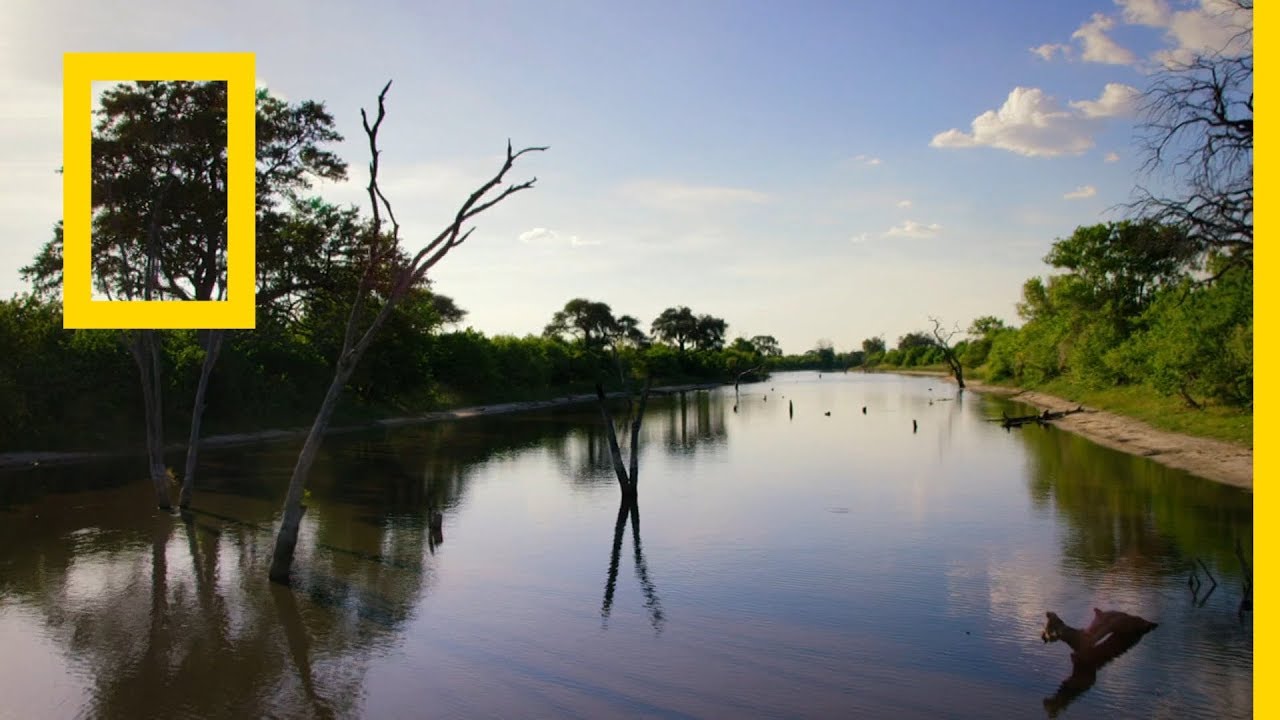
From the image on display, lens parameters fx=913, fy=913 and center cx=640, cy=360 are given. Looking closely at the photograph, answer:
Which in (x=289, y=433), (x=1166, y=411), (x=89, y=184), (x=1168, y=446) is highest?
(x=89, y=184)

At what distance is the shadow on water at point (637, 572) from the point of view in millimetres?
18281

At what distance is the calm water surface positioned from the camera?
13.8 meters

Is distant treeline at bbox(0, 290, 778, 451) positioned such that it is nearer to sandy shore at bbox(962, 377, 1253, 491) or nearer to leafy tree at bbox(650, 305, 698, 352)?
sandy shore at bbox(962, 377, 1253, 491)

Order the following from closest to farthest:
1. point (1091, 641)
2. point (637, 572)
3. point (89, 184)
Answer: point (89, 184) < point (1091, 641) < point (637, 572)

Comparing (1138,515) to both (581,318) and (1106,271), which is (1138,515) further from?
(581,318)

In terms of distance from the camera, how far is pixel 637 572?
2194 centimetres

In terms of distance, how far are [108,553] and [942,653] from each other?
19674 millimetres

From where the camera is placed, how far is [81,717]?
1280cm

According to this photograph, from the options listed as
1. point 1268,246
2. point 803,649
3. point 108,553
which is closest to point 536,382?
point 108,553

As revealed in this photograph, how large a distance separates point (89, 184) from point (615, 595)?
13.1 meters

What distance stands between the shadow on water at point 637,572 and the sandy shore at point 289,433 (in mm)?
25765

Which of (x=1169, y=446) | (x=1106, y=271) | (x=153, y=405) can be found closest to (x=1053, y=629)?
(x=153, y=405)

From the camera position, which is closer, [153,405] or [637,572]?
[637,572]

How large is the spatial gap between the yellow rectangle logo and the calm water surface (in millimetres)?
5901
